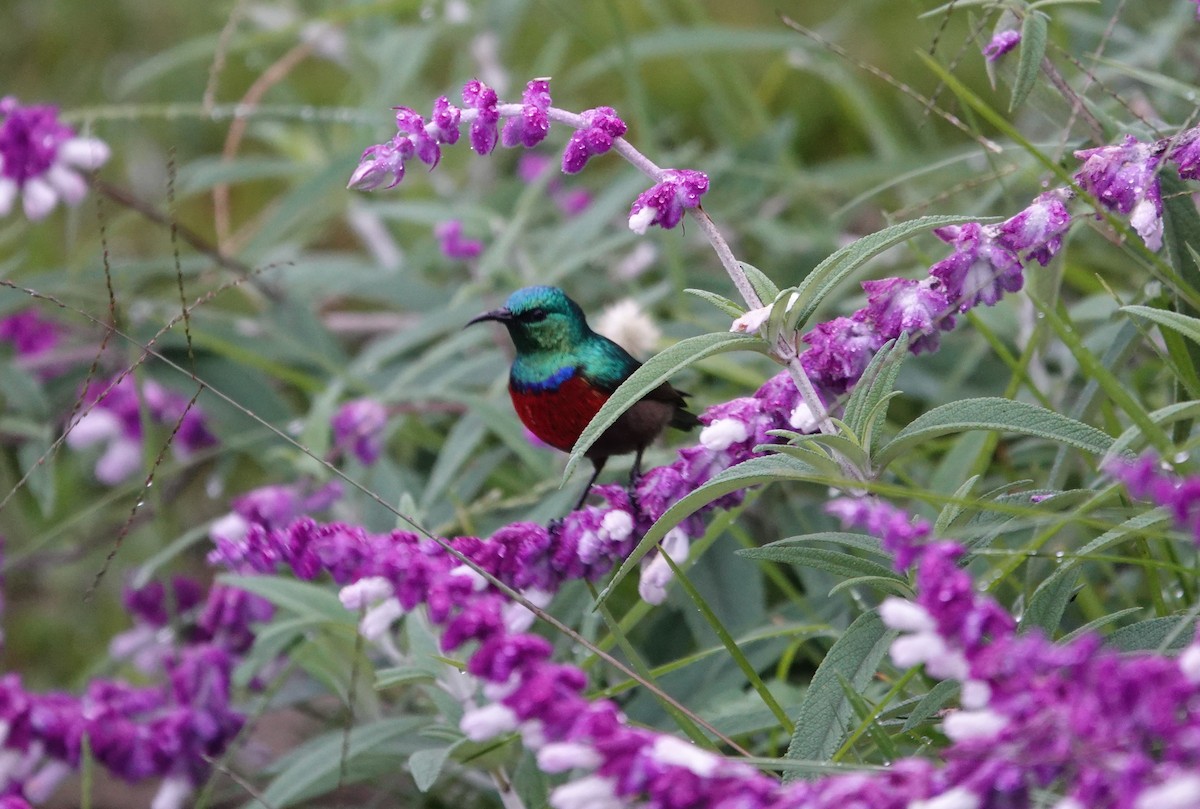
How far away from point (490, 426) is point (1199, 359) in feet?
3.91

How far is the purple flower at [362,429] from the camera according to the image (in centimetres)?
237

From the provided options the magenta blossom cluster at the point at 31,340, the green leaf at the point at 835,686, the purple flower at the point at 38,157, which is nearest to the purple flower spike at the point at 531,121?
the green leaf at the point at 835,686

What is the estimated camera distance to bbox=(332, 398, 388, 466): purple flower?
237 cm

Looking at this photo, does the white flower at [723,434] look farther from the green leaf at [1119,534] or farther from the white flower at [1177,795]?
the white flower at [1177,795]

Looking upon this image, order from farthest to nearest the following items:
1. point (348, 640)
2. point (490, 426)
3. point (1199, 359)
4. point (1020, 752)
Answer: point (490, 426)
point (348, 640)
point (1199, 359)
point (1020, 752)

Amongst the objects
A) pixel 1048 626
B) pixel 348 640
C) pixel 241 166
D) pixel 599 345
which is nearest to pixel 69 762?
pixel 348 640

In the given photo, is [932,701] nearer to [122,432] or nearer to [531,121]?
[531,121]

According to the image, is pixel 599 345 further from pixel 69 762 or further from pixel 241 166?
pixel 241 166

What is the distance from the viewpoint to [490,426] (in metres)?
2.29

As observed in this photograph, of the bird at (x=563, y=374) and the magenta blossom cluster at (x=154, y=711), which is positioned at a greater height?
the bird at (x=563, y=374)

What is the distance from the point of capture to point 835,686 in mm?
1283

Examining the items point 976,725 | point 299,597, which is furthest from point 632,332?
point 976,725

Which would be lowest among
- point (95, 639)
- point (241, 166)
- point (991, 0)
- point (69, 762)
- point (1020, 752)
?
point (95, 639)

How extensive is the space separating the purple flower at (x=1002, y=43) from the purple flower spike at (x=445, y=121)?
0.65 meters
